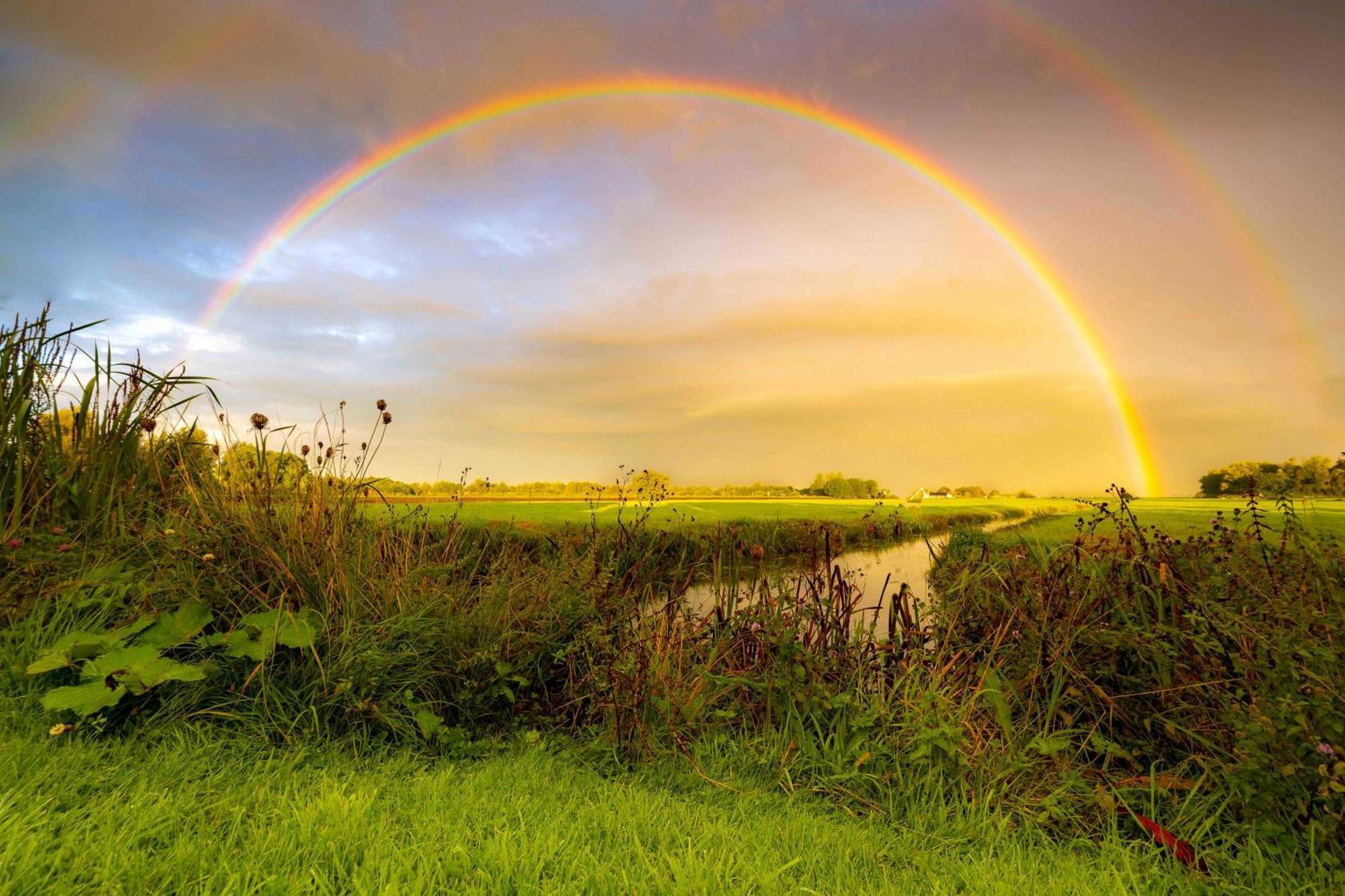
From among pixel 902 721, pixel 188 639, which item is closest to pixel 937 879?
pixel 902 721

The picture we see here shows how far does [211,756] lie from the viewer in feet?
9.78

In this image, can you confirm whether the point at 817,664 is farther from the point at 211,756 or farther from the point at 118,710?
the point at 118,710

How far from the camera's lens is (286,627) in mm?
3512

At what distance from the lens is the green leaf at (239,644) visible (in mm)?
3311

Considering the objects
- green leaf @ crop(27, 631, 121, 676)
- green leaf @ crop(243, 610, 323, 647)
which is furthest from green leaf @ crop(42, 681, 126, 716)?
green leaf @ crop(243, 610, 323, 647)

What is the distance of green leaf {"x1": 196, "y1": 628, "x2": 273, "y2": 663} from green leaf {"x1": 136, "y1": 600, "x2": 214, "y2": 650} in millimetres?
94

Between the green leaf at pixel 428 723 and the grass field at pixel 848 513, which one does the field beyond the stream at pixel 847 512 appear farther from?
the green leaf at pixel 428 723

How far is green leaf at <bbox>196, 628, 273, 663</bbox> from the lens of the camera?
3311 millimetres

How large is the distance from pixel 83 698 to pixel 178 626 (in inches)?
23.9

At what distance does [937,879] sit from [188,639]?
3.74 metres

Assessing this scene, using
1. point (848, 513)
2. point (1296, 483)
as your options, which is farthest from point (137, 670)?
point (848, 513)

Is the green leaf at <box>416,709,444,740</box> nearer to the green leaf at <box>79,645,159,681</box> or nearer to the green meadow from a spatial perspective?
the green meadow

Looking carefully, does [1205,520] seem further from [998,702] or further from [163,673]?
[163,673]

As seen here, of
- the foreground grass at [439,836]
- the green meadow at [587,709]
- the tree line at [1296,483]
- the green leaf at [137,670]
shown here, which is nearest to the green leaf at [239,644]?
the green meadow at [587,709]
